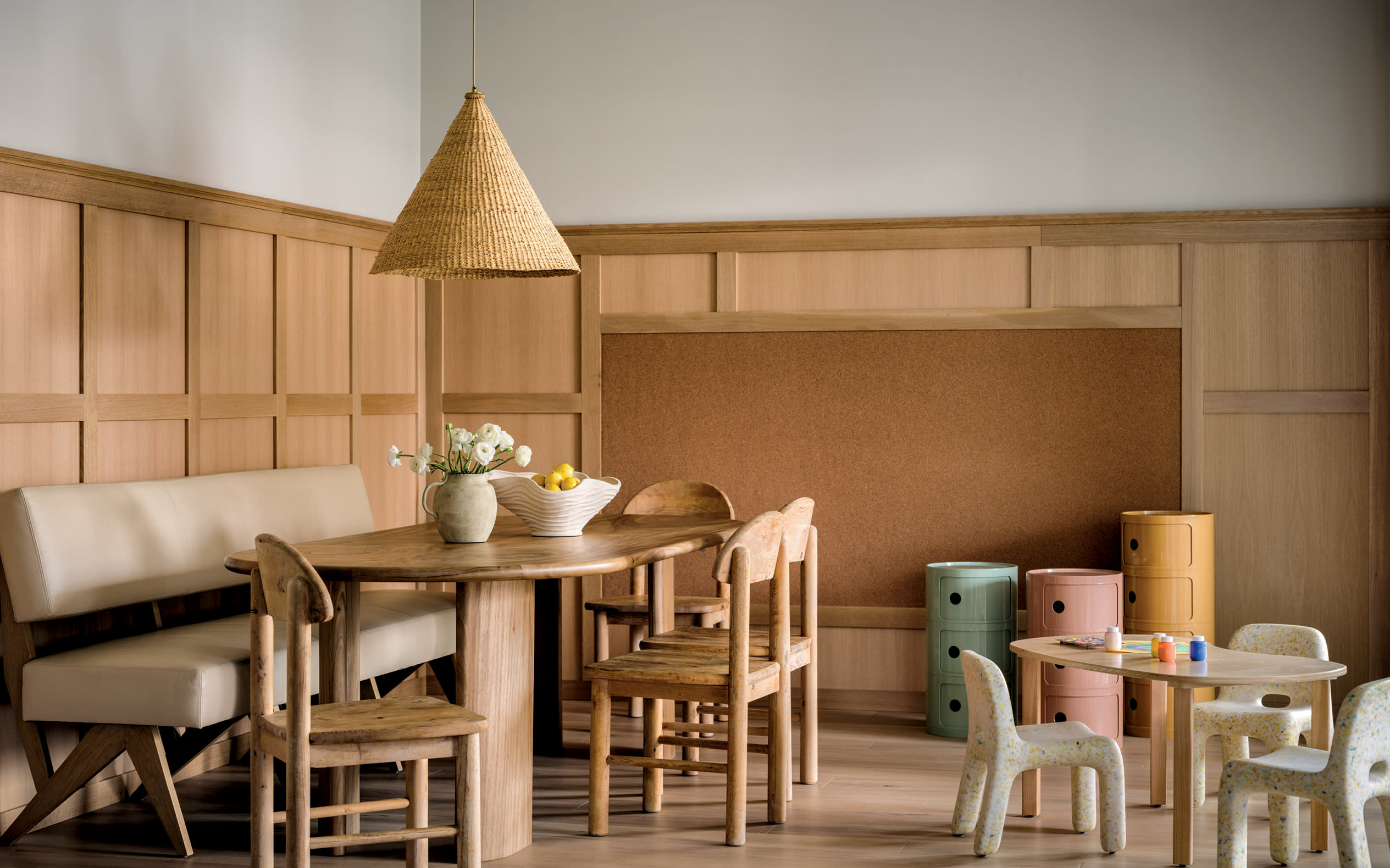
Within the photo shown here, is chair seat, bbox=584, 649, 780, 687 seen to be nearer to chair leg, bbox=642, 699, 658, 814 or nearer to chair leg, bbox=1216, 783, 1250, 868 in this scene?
chair leg, bbox=642, 699, 658, 814

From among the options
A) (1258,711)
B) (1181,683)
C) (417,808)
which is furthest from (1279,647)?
(417,808)

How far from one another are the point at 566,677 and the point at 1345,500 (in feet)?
11.0

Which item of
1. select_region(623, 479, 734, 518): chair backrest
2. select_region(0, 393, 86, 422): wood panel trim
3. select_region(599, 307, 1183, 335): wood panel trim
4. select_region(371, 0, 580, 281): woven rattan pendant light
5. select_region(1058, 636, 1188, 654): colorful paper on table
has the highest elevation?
select_region(371, 0, 580, 281): woven rattan pendant light

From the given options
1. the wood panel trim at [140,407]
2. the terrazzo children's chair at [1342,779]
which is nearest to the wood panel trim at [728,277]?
the wood panel trim at [140,407]

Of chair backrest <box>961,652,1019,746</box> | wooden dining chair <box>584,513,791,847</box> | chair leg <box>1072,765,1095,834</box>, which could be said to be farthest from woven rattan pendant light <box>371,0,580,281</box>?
chair leg <box>1072,765,1095,834</box>

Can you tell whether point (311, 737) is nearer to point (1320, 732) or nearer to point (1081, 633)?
point (1320, 732)

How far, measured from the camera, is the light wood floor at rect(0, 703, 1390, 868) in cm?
365

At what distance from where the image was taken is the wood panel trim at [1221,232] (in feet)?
17.3

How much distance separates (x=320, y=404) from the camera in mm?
5434

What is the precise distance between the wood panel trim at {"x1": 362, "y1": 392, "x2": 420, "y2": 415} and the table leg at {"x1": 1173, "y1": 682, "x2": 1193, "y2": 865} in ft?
11.7

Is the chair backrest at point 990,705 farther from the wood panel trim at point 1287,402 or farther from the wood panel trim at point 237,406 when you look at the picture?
the wood panel trim at point 237,406

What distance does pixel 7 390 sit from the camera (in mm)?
3977

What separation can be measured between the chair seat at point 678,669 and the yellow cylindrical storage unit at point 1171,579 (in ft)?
6.05

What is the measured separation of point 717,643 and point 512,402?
227 cm
